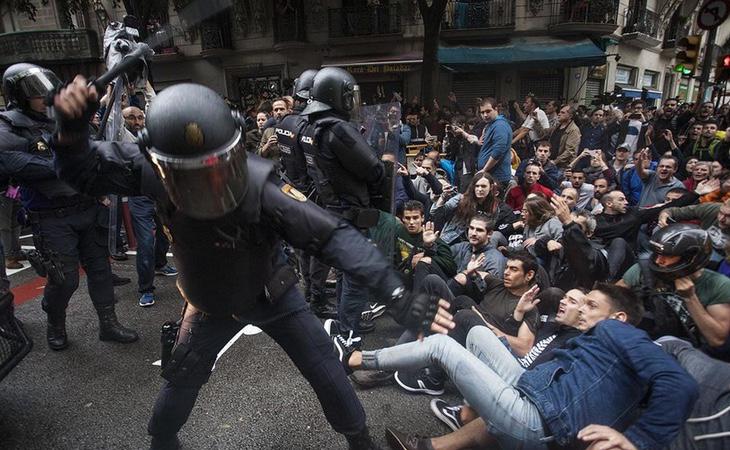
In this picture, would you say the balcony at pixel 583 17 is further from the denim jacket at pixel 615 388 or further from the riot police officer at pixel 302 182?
the denim jacket at pixel 615 388

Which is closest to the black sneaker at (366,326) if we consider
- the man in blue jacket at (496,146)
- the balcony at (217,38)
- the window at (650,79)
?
the man in blue jacket at (496,146)

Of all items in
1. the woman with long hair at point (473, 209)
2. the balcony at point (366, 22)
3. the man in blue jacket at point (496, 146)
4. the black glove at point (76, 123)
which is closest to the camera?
the black glove at point (76, 123)

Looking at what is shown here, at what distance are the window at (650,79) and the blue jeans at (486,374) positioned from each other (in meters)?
23.5

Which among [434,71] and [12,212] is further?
[434,71]

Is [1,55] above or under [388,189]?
above

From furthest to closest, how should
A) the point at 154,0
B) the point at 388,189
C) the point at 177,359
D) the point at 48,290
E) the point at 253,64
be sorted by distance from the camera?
the point at 253,64, the point at 154,0, the point at 388,189, the point at 48,290, the point at 177,359

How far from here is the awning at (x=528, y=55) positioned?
588 inches

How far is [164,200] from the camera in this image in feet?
5.24

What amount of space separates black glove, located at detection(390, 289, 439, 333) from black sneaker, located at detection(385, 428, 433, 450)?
0.87 metres

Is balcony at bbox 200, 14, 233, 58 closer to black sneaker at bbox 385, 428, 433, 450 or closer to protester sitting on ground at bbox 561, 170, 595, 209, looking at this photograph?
protester sitting on ground at bbox 561, 170, 595, 209

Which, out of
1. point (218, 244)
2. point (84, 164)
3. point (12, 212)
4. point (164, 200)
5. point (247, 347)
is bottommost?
point (247, 347)

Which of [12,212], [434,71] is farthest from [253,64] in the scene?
[12,212]

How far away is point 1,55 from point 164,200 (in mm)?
24327

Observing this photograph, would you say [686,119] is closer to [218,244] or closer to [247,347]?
[247,347]
